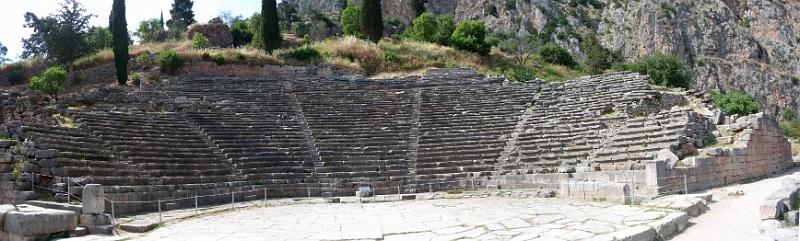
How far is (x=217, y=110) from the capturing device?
22219 mm

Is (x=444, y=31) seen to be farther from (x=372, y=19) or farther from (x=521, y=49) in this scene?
(x=372, y=19)

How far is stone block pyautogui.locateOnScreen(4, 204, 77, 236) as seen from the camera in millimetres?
9841

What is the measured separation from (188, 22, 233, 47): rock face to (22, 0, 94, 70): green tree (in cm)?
720

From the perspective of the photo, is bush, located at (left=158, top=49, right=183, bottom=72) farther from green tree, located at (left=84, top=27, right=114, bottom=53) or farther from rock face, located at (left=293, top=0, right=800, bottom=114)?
rock face, located at (left=293, top=0, right=800, bottom=114)

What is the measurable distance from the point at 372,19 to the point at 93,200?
2666cm

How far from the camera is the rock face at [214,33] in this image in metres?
43.3

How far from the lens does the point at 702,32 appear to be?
53.0 meters

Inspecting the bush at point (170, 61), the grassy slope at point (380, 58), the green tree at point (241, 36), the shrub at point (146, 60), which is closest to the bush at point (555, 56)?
the grassy slope at point (380, 58)

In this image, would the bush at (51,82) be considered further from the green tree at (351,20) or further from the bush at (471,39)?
the bush at (471,39)

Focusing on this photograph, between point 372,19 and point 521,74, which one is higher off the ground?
point 372,19

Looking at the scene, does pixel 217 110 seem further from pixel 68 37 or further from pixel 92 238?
pixel 68 37

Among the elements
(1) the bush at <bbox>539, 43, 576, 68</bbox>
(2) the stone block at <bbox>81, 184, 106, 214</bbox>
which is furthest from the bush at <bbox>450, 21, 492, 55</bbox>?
(2) the stone block at <bbox>81, 184, 106, 214</bbox>

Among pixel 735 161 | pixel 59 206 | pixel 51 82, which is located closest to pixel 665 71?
pixel 735 161

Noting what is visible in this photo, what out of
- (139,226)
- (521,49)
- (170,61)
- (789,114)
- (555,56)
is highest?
(521,49)
